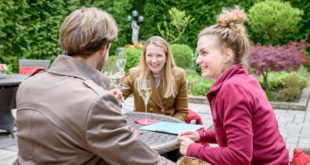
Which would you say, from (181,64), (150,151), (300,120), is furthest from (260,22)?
(150,151)

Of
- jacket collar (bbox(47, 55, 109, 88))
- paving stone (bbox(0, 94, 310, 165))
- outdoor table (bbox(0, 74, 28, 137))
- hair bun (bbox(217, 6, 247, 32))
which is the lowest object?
paving stone (bbox(0, 94, 310, 165))

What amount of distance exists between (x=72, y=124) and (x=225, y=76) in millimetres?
826

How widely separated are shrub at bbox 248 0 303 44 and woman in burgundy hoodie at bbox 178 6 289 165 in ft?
32.1

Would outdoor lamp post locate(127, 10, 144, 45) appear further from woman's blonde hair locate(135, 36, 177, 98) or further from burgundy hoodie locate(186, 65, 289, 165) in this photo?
burgundy hoodie locate(186, 65, 289, 165)

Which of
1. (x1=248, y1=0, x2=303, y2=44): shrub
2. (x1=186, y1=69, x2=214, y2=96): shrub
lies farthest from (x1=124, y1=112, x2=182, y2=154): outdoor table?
(x1=248, y1=0, x2=303, y2=44): shrub

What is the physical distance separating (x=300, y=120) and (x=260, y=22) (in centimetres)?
581

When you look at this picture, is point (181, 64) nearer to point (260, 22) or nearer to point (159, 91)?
point (260, 22)

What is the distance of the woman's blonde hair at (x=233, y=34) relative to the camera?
1.92 metres

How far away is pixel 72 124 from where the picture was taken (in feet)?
4.22

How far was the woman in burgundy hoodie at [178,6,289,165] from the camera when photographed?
1.72m

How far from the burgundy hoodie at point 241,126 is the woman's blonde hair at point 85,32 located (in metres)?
0.59

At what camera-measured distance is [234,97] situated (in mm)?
1731

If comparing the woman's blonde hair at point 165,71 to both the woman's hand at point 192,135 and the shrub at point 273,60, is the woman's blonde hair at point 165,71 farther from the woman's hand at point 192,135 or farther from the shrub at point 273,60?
the shrub at point 273,60

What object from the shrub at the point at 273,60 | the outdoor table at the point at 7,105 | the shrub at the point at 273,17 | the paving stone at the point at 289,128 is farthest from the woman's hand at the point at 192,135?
the shrub at the point at 273,17
